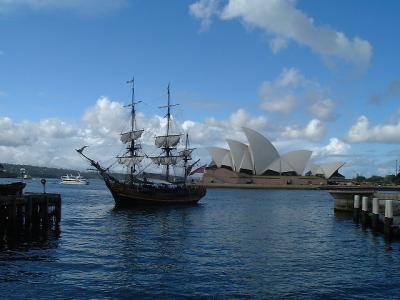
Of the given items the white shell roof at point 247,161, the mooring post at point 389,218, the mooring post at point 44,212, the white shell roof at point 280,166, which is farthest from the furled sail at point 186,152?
the white shell roof at point 280,166

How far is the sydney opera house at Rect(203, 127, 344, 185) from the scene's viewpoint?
143375mm

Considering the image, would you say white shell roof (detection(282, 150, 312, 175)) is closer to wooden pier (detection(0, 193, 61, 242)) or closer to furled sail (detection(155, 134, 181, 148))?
furled sail (detection(155, 134, 181, 148))

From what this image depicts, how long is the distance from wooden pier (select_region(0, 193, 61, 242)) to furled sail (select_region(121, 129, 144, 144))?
3699cm

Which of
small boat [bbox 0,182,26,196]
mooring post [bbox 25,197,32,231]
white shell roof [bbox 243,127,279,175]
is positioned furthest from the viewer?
white shell roof [bbox 243,127,279,175]

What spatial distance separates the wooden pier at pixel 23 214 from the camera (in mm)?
24875

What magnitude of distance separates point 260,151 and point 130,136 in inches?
3147

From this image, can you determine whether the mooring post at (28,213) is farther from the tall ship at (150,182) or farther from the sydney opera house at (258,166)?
the sydney opera house at (258,166)

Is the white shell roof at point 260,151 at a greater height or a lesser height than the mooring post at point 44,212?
greater

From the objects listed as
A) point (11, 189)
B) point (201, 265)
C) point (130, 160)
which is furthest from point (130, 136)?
point (201, 265)

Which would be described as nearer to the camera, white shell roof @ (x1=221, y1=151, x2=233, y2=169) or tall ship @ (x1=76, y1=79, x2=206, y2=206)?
tall ship @ (x1=76, y1=79, x2=206, y2=206)

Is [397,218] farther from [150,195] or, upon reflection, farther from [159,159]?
[159,159]

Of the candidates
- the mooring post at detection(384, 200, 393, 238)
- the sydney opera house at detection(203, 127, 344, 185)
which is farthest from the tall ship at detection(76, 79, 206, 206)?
the sydney opera house at detection(203, 127, 344, 185)

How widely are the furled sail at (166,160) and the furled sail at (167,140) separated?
213 centimetres

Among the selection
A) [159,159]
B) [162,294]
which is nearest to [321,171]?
[159,159]
